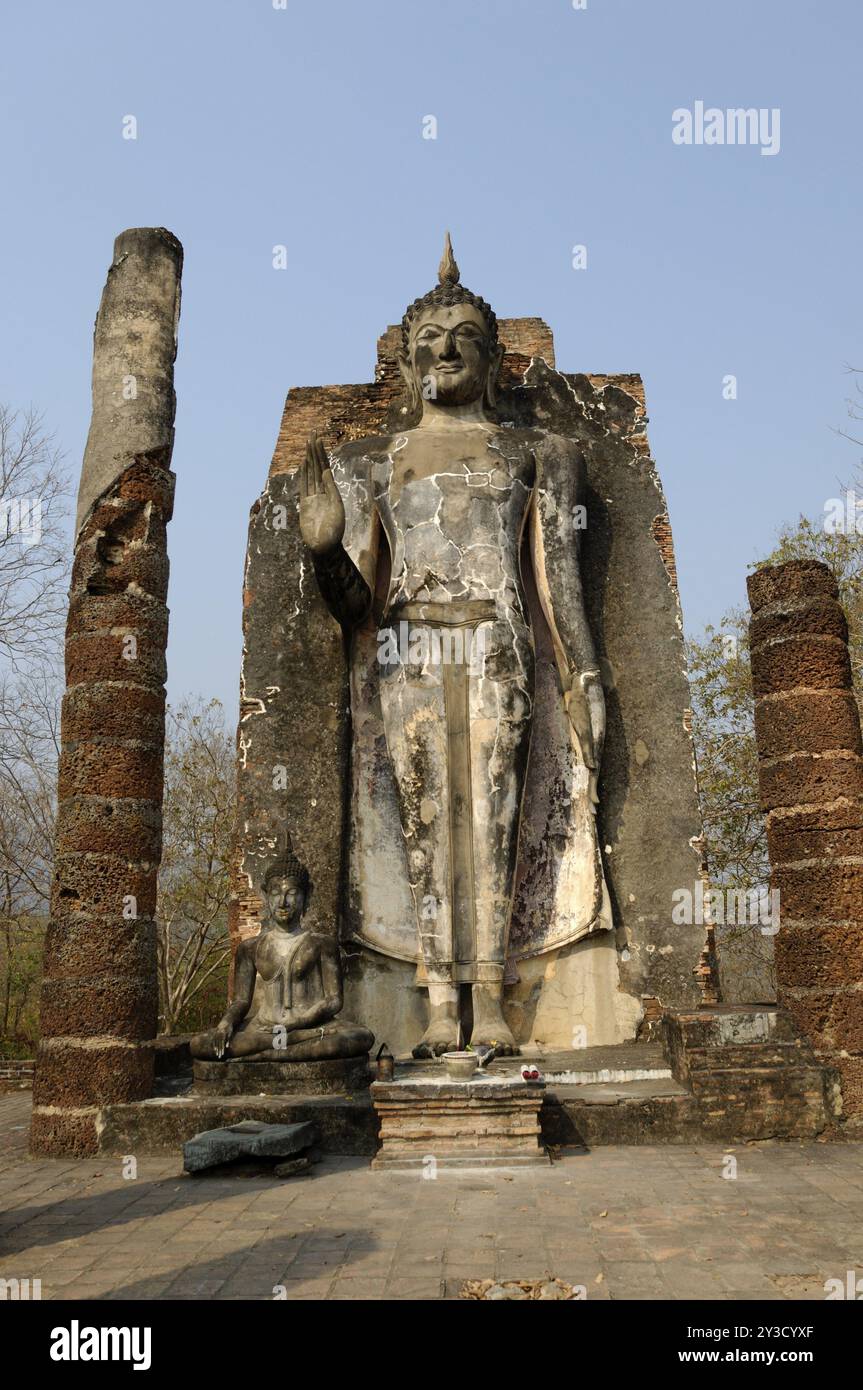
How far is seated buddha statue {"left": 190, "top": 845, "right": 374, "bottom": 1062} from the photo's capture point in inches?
267

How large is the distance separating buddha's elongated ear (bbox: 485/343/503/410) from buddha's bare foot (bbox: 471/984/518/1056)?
13.6 ft

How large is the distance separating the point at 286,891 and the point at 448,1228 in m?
2.88

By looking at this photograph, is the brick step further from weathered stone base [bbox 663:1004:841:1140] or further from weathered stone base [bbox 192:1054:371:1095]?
weathered stone base [bbox 192:1054:371:1095]

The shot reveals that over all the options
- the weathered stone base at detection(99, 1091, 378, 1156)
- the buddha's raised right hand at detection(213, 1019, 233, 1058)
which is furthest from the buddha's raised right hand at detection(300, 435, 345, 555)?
the weathered stone base at detection(99, 1091, 378, 1156)

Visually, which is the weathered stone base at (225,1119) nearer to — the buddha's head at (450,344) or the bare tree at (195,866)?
the buddha's head at (450,344)

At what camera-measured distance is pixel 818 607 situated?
7312 mm

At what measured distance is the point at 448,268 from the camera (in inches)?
363

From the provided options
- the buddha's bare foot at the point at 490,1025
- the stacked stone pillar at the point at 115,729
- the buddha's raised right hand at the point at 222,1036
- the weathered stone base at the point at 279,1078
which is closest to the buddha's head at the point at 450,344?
the stacked stone pillar at the point at 115,729

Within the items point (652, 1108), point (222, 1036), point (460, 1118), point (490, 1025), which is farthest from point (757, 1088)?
point (222, 1036)

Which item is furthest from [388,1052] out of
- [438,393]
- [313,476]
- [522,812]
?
[438,393]

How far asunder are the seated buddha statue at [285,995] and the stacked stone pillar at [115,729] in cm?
48

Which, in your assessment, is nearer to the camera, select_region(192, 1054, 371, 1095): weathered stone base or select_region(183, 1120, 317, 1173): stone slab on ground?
select_region(183, 1120, 317, 1173): stone slab on ground

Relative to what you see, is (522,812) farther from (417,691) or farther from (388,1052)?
(388,1052)

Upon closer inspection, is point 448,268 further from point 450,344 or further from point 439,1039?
point 439,1039
